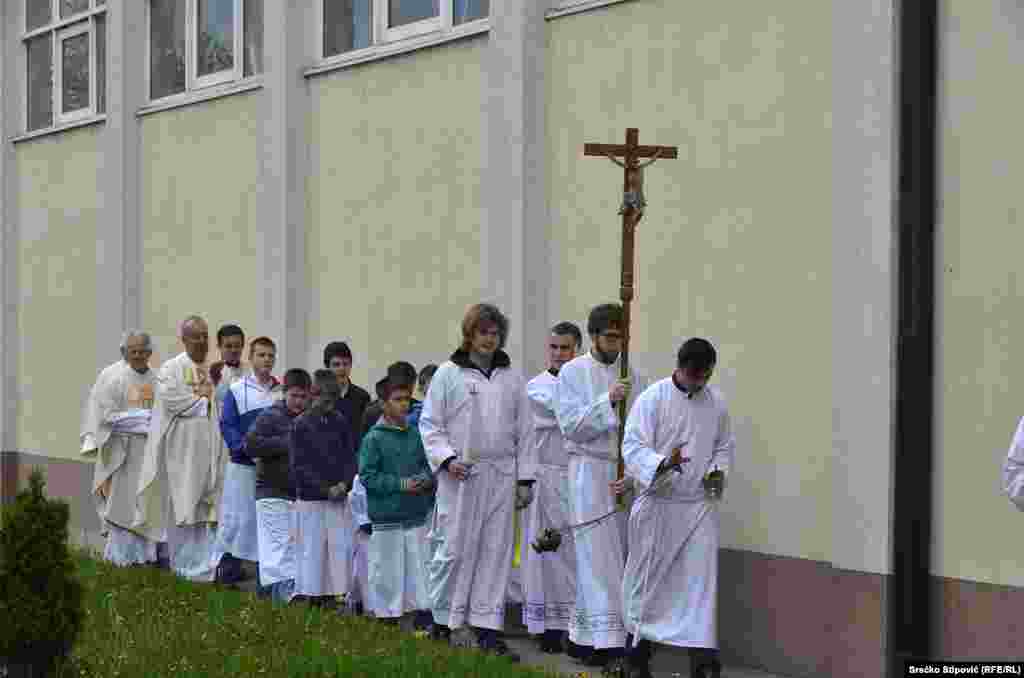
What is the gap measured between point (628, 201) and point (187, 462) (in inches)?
232

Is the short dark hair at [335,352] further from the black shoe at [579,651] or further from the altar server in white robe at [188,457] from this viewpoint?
the black shoe at [579,651]

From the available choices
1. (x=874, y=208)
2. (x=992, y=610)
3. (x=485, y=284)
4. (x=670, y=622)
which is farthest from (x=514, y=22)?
(x=992, y=610)

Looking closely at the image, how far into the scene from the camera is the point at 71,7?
849 inches

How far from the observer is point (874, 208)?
10.5 m

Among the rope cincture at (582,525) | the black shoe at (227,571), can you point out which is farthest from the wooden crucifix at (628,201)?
the black shoe at (227,571)

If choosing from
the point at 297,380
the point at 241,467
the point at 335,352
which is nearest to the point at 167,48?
the point at 241,467

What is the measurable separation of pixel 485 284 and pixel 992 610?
5.17m

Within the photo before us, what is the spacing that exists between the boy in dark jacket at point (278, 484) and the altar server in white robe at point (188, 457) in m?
1.77

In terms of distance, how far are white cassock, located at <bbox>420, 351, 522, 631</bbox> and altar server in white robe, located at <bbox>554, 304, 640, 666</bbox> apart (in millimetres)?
358

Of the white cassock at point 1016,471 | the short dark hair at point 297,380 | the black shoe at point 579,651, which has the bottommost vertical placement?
the black shoe at point 579,651

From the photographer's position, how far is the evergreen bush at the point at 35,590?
8.27m

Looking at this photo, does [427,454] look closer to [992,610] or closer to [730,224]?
[730,224]

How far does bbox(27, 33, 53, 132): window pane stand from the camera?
72.4 ft

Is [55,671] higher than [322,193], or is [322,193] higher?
[322,193]
